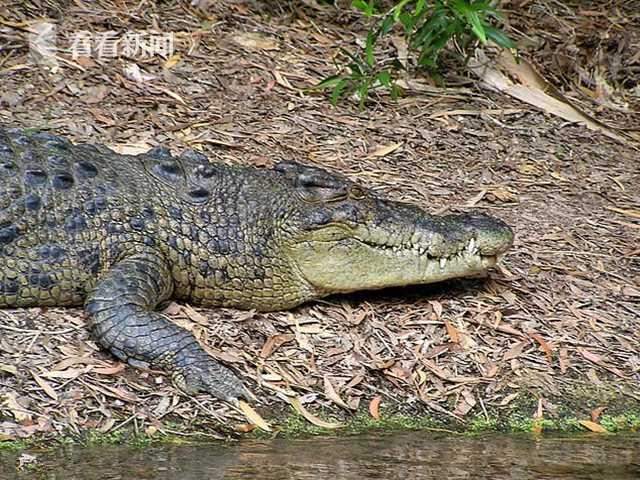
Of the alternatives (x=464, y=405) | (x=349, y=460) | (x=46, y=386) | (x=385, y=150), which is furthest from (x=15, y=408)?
(x=385, y=150)

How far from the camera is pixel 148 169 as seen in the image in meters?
4.61

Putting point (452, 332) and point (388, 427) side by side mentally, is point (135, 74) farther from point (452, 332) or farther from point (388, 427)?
point (388, 427)

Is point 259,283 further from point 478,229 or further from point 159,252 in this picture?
point 478,229

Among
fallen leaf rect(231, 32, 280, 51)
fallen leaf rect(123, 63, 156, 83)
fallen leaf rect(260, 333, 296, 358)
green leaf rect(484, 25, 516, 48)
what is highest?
green leaf rect(484, 25, 516, 48)

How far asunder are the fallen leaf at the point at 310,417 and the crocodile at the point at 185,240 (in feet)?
0.66

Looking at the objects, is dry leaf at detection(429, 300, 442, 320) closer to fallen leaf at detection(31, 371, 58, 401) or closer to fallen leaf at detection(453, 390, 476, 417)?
fallen leaf at detection(453, 390, 476, 417)

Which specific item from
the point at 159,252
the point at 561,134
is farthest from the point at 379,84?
the point at 159,252

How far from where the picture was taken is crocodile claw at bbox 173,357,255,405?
3965 millimetres

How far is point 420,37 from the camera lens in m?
6.62

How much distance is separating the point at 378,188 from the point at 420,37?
138 centimetres

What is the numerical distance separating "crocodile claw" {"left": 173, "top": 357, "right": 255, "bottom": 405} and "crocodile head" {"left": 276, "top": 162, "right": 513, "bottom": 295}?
0.75m

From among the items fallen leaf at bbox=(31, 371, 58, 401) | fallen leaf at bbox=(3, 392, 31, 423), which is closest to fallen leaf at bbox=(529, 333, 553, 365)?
fallen leaf at bbox=(31, 371, 58, 401)

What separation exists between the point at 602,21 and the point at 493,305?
3.86 metres

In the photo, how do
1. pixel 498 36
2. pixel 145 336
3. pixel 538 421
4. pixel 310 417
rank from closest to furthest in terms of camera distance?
1. pixel 310 417
2. pixel 145 336
3. pixel 538 421
4. pixel 498 36
